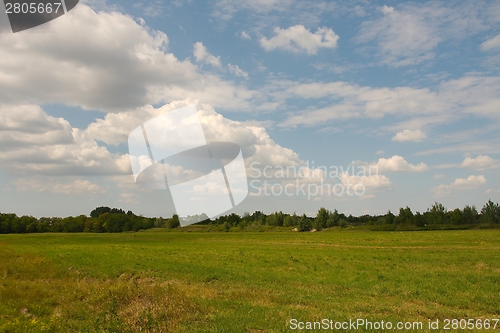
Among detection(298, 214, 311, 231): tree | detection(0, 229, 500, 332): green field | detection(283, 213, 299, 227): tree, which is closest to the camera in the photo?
detection(0, 229, 500, 332): green field

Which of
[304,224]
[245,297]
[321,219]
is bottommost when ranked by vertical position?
[304,224]

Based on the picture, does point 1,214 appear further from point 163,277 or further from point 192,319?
point 192,319

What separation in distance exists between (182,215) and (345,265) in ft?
43.4

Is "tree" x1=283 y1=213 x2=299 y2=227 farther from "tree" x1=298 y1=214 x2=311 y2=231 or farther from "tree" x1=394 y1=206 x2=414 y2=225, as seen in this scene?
"tree" x1=394 y1=206 x2=414 y2=225

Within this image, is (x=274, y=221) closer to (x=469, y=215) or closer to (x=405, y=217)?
(x=405, y=217)

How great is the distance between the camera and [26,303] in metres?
13.3

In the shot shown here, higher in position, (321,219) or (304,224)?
(321,219)

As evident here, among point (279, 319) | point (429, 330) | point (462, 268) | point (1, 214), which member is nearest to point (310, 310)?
point (279, 319)

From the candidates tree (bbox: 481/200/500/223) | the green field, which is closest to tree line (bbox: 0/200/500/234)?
tree (bbox: 481/200/500/223)

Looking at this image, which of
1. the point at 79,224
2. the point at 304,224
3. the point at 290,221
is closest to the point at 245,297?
the point at 304,224

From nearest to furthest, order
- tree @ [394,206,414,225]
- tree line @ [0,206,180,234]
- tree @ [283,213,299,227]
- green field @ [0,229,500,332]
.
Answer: green field @ [0,229,500,332] < tree line @ [0,206,180,234] < tree @ [394,206,414,225] < tree @ [283,213,299,227]

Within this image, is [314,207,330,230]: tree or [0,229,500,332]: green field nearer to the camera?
[0,229,500,332]: green field

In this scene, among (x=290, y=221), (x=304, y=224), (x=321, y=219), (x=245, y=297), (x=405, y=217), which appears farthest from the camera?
(x=290, y=221)

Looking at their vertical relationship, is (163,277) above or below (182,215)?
below
